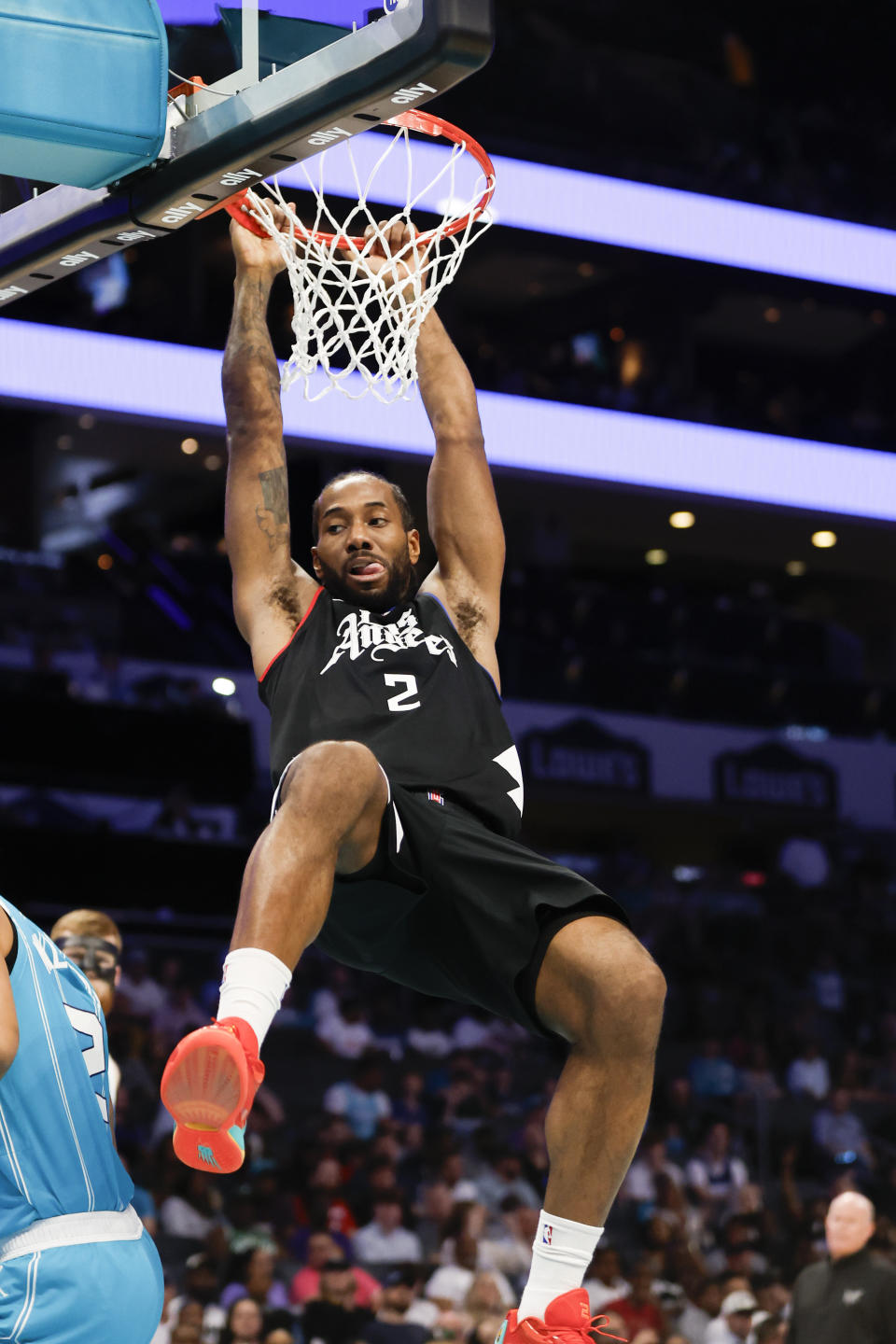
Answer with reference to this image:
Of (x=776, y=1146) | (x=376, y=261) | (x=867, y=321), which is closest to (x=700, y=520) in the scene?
(x=867, y=321)

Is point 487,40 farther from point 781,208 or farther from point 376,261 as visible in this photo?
point 781,208

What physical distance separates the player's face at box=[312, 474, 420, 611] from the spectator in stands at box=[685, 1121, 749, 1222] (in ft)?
26.4

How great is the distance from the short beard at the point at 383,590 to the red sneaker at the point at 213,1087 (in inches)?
58.0

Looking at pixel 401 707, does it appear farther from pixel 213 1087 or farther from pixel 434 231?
pixel 434 231

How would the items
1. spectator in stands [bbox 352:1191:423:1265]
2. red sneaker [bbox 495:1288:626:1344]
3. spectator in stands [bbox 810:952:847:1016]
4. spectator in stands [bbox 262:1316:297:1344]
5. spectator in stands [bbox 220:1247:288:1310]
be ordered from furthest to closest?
spectator in stands [bbox 810:952:847:1016] < spectator in stands [bbox 352:1191:423:1265] < spectator in stands [bbox 220:1247:288:1310] < spectator in stands [bbox 262:1316:297:1344] < red sneaker [bbox 495:1288:626:1344]

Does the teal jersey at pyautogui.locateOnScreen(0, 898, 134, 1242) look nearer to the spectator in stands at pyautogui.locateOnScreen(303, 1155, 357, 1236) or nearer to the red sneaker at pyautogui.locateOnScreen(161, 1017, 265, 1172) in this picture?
the red sneaker at pyautogui.locateOnScreen(161, 1017, 265, 1172)

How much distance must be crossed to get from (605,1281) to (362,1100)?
2278 mm

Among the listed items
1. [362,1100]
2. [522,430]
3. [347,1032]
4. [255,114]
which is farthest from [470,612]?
[347,1032]

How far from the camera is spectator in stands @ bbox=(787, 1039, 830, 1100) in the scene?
12773 millimetres

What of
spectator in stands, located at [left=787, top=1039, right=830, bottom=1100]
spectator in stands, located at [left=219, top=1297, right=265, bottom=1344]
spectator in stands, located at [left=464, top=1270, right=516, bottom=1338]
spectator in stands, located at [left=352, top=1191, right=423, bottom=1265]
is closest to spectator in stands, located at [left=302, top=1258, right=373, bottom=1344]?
spectator in stands, located at [left=219, top=1297, right=265, bottom=1344]

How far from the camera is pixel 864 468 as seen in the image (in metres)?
13.3

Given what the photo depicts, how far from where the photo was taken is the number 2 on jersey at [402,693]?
155 inches

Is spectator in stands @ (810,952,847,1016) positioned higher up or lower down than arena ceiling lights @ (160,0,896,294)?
lower down

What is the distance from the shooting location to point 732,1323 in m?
9.06
